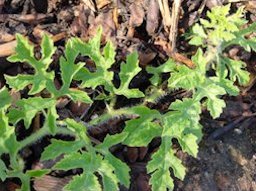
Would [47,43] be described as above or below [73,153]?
above

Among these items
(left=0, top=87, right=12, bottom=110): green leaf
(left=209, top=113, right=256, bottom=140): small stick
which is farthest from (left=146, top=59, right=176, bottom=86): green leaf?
(left=0, top=87, right=12, bottom=110): green leaf

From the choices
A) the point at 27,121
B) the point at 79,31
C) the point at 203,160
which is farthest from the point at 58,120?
the point at 203,160

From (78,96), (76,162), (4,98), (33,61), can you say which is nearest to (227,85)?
(78,96)

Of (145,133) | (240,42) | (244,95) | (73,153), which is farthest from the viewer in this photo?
(244,95)

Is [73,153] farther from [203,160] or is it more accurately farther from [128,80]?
[203,160]

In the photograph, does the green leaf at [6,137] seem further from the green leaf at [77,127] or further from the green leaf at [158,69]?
the green leaf at [158,69]
